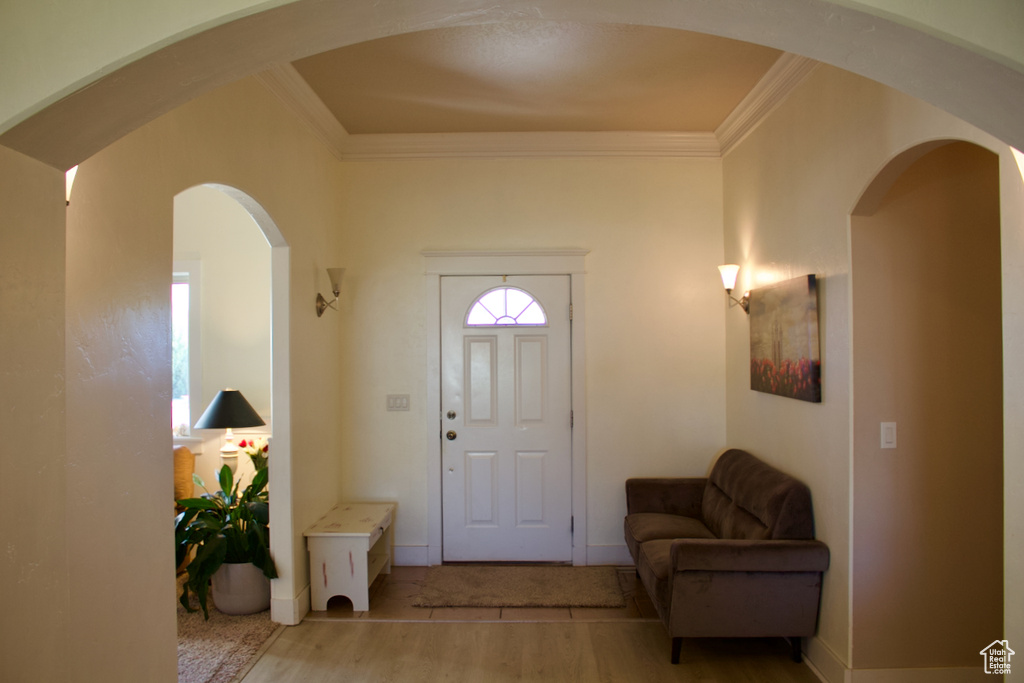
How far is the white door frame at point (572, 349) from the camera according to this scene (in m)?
4.17

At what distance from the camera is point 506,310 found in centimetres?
421

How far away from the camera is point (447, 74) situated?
322 cm

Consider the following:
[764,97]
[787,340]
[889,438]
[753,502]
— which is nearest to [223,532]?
[753,502]

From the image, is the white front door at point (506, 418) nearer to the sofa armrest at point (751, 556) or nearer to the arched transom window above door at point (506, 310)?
the arched transom window above door at point (506, 310)

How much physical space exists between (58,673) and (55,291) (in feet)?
2.61

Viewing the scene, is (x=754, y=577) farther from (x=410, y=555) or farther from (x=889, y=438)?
(x=410, y=555)

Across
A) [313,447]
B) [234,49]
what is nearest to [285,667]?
[313,447]

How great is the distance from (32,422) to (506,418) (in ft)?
10.3

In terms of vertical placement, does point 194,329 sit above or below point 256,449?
above

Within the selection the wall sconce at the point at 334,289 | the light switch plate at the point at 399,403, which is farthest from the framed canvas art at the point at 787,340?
the wall sconce at the point at 334,289

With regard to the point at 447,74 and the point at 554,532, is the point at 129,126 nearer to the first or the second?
the point at 447,74

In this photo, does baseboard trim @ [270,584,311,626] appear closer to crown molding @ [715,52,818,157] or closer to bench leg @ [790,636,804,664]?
bench leg @ [790,636,804,664]

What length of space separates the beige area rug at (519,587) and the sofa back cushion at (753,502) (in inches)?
29.5

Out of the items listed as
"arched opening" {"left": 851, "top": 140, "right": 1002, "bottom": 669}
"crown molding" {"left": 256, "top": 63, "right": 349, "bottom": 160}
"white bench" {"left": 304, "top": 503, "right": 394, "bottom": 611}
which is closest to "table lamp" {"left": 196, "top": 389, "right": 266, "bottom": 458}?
"white bench" {"left": 304, "top": 503, "right": 394, "bottom": 611}
